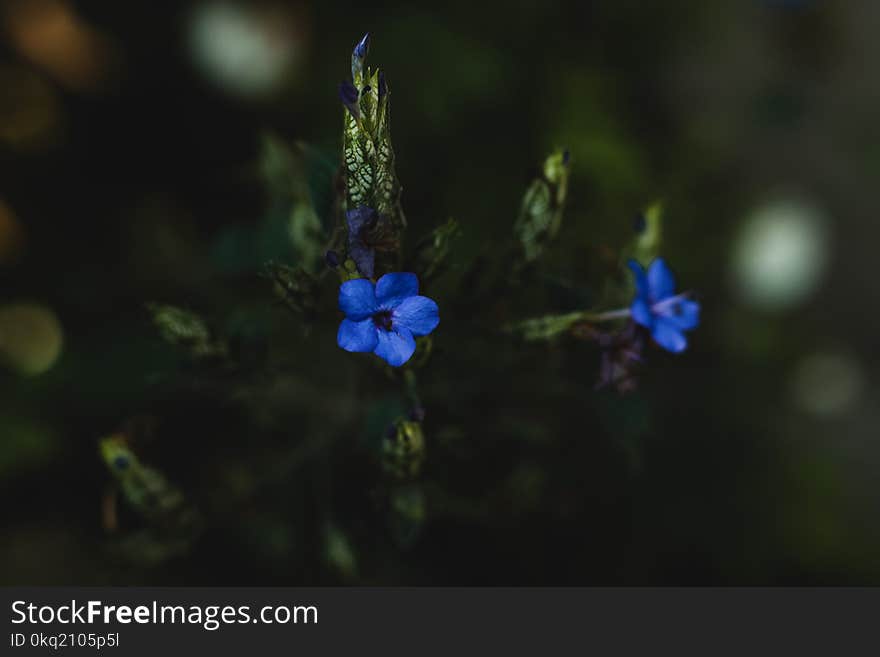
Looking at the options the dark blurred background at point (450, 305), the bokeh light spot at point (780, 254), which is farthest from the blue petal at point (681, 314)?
the bokeh light spot at point (780, 254)

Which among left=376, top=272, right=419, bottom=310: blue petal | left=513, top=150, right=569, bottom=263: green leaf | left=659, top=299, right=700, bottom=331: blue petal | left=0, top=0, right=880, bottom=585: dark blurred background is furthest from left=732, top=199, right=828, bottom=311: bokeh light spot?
left=376, top=272, right=419, bottom=310: blue petal

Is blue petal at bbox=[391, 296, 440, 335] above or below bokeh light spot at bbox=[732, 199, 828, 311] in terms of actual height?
below

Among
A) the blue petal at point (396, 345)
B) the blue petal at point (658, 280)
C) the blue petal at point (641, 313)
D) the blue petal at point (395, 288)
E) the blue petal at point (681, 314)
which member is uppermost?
the blue petal at point (658, 280)

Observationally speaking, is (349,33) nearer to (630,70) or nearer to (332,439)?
(630,70)

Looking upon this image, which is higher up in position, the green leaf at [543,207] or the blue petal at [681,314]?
the green leaf at [543,207]

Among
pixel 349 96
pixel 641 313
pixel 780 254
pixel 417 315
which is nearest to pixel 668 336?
pixel 641 313

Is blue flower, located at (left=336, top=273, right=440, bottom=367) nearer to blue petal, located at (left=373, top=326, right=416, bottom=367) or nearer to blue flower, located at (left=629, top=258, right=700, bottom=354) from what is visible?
blue petal, located at (left=373, top=326, right=416, bottom=367)

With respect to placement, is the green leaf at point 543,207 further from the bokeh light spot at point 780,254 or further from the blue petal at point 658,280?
the bokeh light spot at point 780,254

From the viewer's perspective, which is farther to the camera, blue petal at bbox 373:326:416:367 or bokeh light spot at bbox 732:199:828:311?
bokeh light spot at bbox 732:199:828:311
